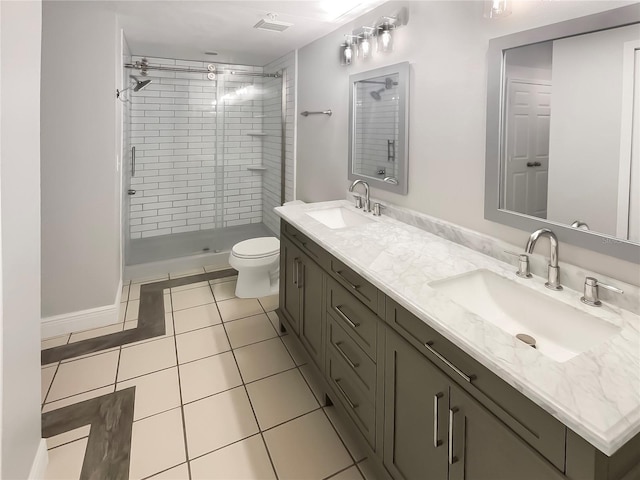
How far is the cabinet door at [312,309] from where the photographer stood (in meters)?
1.96

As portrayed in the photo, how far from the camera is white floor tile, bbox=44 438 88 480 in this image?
1.56m

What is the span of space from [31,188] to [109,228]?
4.89 feet

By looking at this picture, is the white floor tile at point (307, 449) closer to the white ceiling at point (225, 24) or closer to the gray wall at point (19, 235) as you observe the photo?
the gray wall at point (19, 235)

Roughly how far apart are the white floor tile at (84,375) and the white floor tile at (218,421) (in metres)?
0.64

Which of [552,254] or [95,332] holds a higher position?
[552,254]

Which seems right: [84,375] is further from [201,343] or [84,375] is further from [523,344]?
[523,344]

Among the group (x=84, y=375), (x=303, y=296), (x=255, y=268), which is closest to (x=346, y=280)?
(x=303, y=296)

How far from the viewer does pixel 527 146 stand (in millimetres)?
1479

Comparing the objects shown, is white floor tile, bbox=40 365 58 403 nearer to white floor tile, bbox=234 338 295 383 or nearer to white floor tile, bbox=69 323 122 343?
white floor tile, bbox=69 323 122 343

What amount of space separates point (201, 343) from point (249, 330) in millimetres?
350

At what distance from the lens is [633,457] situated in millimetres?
770

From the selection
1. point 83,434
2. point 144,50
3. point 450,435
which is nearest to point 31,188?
point 83,434

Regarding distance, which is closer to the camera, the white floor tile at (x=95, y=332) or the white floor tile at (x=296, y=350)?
the white floor tile at (x=296, y=350)

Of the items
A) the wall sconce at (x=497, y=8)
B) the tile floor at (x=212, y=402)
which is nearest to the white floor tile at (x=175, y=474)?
the tile floor at (x=212, y=402)
